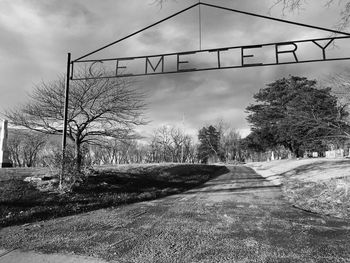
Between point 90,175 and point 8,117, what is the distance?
568 centimetres

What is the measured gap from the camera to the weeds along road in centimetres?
399

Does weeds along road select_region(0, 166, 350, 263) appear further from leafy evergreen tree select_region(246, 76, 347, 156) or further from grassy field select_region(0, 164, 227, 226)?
leafy evergreen tree select_region(246, 76, 347, 156)

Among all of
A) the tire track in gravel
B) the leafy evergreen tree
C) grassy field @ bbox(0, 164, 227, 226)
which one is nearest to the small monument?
grassy field @ bbox(0, 164, 227, 226)

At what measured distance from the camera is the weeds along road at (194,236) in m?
3.99

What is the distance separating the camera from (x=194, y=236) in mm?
4898

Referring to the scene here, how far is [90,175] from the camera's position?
443 inches

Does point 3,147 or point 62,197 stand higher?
point 3,147

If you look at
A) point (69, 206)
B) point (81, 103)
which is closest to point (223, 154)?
point (81, 103)

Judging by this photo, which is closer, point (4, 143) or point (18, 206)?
point (18, 206)

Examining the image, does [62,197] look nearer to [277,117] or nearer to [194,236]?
[194,236]

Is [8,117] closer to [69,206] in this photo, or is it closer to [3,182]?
[3,182]

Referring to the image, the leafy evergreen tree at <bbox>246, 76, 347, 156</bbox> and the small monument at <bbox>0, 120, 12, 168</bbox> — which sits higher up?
the leafy evergreen tree at <bbox>246, 76, 347, 156</bbox>

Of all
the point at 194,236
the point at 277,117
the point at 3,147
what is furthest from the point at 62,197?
the point at 277,117

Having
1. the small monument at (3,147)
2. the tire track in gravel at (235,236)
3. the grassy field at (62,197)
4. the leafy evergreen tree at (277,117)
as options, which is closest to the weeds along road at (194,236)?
the tire track in gravel at (235,236)
